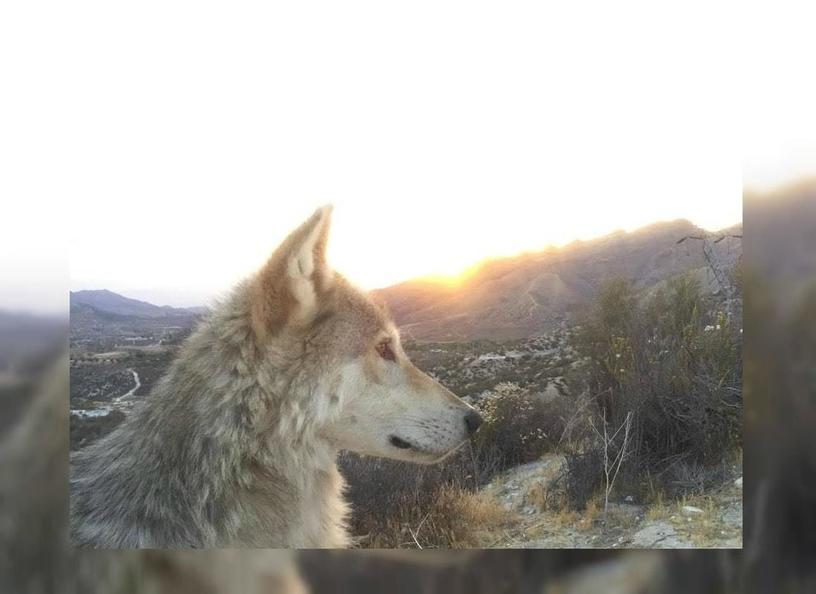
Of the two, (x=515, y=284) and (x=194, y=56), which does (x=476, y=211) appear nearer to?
(x=515, y=284)

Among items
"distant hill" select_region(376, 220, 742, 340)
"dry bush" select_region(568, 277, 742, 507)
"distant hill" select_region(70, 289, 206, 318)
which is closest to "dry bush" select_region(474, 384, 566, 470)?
"dry bush" select_region(568, 277, 742, 507)

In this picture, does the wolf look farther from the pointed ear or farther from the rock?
the rock

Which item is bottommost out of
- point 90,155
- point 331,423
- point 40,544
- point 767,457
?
point 40,544

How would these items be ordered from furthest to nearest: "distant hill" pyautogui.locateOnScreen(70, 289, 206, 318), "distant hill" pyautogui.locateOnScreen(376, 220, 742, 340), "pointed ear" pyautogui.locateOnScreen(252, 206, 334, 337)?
"distant hill" pyautogui.locateOnScreen(70, 289, 206, 318) → "distant hill" pyautogui.locateOnScreen(376, 220, 742, 340) → "pointed ear" pyautogui.locateOnScreen(252, 206, 334, 337)

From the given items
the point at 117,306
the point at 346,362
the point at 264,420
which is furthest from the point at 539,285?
the point at 117,306

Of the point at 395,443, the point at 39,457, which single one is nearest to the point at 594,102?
the point at 395,443

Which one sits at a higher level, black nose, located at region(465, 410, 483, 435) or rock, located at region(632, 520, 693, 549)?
black nose, located at region(465, 410, 483, 435)
